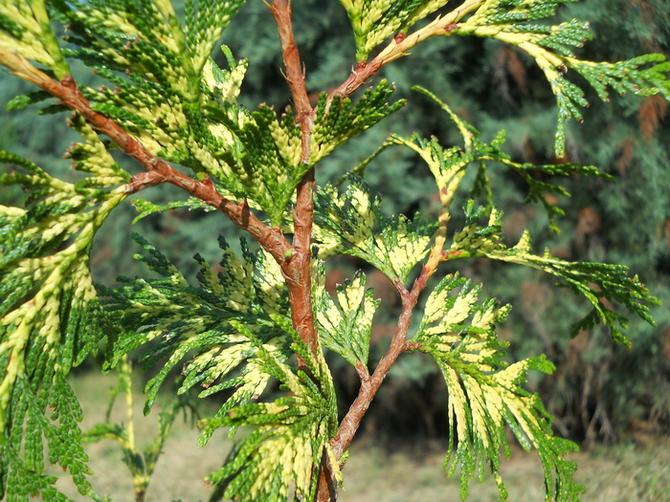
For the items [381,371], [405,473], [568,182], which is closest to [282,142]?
[381,371]

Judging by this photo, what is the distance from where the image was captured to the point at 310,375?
3.68ft

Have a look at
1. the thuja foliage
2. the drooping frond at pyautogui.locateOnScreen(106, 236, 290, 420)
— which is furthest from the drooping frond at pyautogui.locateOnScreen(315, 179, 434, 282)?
the drooping frond at pyautogui.locateOnScreen(106, 236, 290, 420)

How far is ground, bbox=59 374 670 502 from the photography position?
3.84m

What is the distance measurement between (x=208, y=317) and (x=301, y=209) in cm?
31

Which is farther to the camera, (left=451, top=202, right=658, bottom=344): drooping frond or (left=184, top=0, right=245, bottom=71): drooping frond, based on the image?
(left=451, top=202, right=658, bottom=344): drooping frond

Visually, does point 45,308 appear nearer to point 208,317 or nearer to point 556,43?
point 208,317

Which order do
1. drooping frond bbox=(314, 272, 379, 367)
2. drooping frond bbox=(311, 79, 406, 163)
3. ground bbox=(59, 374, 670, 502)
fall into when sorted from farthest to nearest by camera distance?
ground bbox=(59, 374, 670, 502) → drooping frond bbox=(314, 272, 379, 367) → drooping frond bbox=(311, 79, 406, 163)

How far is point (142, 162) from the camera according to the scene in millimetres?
945

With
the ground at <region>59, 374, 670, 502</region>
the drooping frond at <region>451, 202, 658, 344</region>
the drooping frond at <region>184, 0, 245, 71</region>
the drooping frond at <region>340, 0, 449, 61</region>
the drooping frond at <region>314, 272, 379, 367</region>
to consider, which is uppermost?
the drooping frond at <region>340, 0, 449, 61</region>

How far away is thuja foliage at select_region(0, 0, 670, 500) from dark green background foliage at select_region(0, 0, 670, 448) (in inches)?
142

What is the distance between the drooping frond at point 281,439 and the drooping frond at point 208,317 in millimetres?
136

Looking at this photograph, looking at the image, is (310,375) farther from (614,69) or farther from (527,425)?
(614,69)

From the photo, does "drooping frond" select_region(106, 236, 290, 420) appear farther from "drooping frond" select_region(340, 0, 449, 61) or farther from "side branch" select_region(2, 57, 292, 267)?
"drooping frond" select_region(340, 0, 449, 61)

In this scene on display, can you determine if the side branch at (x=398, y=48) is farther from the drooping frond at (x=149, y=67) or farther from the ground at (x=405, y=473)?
the ground at (x=405, y=473)
